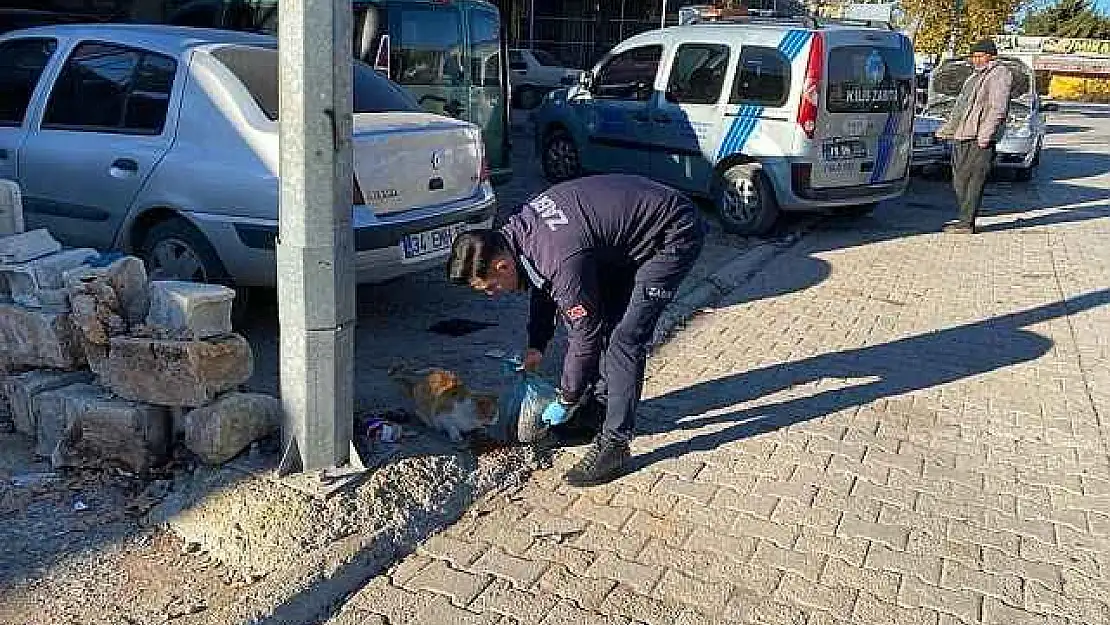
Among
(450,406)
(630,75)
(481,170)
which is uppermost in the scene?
(630,75)

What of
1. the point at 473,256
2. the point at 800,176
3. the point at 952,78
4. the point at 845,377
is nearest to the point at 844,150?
the point at 800,176

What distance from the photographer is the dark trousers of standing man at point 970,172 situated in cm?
1043

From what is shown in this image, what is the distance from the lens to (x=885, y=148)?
33.4 feet

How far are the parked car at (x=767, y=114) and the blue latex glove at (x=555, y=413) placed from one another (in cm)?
580

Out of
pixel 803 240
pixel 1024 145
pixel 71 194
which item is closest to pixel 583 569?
pixel 71 194

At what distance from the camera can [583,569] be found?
3645 millimetres

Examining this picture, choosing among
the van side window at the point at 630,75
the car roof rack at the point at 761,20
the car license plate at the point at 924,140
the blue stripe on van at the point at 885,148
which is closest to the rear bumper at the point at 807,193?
the blue stripe on van at the point at 885,148

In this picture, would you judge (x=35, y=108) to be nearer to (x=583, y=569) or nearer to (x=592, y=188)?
(x=592, y=188)

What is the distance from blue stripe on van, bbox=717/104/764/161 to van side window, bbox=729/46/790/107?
87mm

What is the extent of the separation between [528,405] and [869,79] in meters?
6.65

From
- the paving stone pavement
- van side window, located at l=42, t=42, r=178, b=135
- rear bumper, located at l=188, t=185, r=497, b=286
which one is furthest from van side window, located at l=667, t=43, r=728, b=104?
Result: van side window, located at l=42, t=42, r=178, b=135

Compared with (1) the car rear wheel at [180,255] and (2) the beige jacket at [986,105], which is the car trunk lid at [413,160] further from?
(2) the beige jacket at [986,105]

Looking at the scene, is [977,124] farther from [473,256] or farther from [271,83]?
[473,256]

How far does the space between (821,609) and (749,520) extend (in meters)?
0.63
